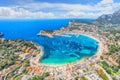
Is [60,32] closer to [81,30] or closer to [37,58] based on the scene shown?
[81,30]

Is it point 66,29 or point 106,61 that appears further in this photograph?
point 66,29

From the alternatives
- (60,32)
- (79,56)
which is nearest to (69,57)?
(79,56)

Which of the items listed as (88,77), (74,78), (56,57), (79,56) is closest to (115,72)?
(88,77)

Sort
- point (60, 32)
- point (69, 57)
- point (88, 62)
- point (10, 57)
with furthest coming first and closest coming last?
point (60, 32) < point (69, 57) < point (10, 57) < point (88, 62)

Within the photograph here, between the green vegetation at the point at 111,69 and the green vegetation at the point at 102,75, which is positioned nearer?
the green vegetation at the point at 102,75

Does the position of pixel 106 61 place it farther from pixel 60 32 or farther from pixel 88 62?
pixel 60 32

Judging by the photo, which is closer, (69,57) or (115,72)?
(115,72)

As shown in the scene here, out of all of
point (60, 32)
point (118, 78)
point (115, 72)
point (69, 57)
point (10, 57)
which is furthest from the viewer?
point (60, 32)

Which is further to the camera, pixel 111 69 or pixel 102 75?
pixel 111 69

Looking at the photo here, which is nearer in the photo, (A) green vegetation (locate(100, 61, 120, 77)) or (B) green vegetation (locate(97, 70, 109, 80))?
(B) green vegetation (locate(97, 70, 109, 80))
